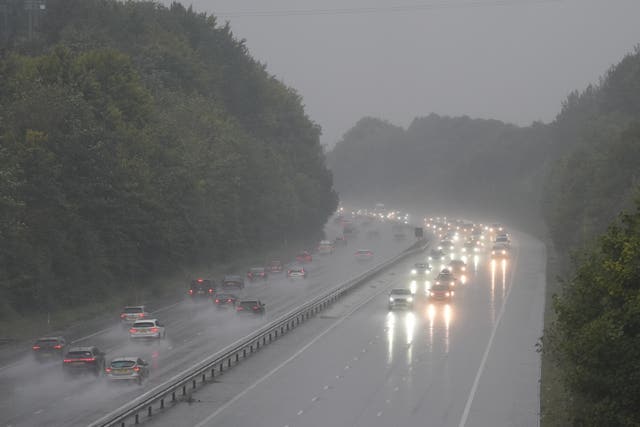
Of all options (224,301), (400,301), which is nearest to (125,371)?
(224,301)

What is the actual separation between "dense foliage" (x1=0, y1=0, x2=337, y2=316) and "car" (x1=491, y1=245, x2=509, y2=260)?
81.8 ft

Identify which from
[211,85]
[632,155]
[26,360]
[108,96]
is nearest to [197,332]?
[26,360]

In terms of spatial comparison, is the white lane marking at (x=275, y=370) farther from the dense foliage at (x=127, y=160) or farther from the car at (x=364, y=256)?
the car at (x=364, y=256)

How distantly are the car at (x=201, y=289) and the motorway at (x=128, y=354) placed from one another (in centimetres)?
151

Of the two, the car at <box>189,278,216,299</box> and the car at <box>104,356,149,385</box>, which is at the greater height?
the car at <box>104,356,149,385</box>

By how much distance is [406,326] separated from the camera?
5788cm

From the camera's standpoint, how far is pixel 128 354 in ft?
157

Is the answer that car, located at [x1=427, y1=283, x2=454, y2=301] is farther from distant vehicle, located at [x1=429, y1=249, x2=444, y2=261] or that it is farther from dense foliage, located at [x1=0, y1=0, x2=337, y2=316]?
distant vehicle, located at [x1=429, y1=249, x2=444, y2=261]

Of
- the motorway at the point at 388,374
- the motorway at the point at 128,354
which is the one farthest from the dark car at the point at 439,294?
the motorway at the point at 128,354

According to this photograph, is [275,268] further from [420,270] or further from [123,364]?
[123,364]

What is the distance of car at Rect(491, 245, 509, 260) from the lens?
112 m

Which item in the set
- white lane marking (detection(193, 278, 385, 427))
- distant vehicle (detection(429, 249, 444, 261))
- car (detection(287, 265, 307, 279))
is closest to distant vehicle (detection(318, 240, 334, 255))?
distant vehicle (detection(429, 249, 444, 261))

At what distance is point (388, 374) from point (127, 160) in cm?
3865

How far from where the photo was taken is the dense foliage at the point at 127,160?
64438mm
